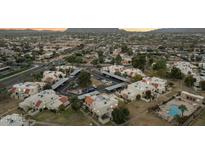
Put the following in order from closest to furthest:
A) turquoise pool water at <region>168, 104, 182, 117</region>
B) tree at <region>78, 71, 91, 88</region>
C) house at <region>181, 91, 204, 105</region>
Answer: turquoise pool water at <region>168, 104, 182, 117</region> → house at <region>181, 91, 204, 105</region> → tree at <region>78, 71, 91, 88</region>

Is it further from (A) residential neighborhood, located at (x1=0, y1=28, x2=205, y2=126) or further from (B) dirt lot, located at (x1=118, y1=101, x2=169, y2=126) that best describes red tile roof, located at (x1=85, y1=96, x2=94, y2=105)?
(B) dirt lot, located at (x1=118, y1=101, x2=169, y2=126)

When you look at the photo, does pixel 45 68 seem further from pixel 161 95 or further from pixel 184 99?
pixel 184 99

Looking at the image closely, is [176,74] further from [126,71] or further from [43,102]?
[43,102]

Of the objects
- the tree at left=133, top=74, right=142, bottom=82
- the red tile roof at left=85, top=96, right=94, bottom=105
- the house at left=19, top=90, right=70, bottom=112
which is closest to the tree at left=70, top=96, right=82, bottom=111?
the red tile roof at left=85, top=96, right=94, bottom=105

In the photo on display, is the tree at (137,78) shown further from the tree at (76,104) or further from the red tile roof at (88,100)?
the tree at (76,104)

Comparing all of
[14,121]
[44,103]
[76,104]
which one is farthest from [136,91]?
[14,121]

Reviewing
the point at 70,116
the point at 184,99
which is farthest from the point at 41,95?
the point at 184,99
